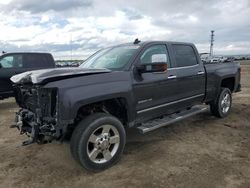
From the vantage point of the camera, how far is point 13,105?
10805 millimetres

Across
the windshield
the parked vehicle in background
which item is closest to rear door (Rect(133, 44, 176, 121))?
the windshield

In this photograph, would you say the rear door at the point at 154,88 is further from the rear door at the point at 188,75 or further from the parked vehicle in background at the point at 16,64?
the parked vehicle in background at the point at 16,64

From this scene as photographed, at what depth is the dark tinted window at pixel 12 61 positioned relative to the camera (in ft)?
33.2

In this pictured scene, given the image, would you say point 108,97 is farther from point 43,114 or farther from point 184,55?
point 184,55

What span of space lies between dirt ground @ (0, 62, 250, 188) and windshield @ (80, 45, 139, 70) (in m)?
1.50

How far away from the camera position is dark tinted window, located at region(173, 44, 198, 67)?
6120mm

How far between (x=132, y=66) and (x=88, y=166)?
1.76m

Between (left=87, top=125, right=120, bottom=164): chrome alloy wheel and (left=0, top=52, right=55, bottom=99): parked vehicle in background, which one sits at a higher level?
(left=0, top=52, right=55, bottom=99): parked vehicle in background

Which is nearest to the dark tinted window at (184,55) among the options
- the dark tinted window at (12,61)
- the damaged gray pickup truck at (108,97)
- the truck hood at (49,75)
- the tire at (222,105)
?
the damaged gray pickup truck at (108,97)

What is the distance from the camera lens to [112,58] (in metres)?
5.53

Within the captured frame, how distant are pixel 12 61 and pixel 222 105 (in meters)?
6.90

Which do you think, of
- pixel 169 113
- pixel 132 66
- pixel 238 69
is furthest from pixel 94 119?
pixel 238 69

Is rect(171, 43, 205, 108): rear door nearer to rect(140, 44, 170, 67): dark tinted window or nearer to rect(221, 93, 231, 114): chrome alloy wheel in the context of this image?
rect(140, 44, 170, 67): dark tinted window

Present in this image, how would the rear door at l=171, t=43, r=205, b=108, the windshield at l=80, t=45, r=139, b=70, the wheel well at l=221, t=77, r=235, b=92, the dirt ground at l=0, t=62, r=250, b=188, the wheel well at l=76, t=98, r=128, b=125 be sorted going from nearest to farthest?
the dirt ground at l=0, t=62, r=250, b=188 < the wheel well at l=76, t=98, r=128, b=125 < the windshield at l=80, t=45, r=139, b=70 < the rear door at l=171, t=43, r=205, b=108 < the wheel well at l=221, t=77, r=235, b=92
